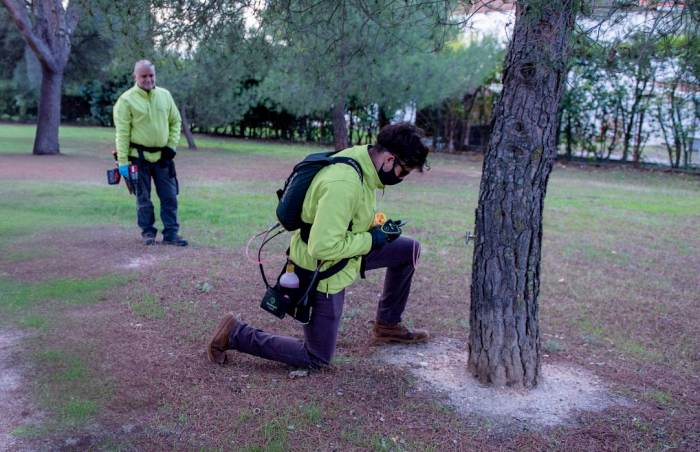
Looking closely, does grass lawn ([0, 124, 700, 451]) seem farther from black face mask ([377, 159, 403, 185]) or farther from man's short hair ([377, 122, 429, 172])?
man's short hair ([377, 122, 429, 172])

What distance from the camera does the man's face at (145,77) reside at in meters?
6.85

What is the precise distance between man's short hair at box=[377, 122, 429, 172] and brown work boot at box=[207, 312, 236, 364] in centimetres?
141

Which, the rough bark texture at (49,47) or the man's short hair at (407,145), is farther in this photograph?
the rough bark texture at (49,47)

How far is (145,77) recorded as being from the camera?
6906 mm

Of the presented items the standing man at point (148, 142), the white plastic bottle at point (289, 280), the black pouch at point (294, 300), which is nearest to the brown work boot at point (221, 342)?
the black pouch at point (294, 300)

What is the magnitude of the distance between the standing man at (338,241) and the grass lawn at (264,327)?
177mm

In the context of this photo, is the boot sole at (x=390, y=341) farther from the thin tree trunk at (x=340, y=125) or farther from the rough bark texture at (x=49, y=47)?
the rough bark texture at (x=49, y=47)

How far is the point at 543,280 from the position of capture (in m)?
6.41

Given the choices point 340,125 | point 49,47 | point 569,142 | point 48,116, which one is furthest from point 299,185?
point 569,142

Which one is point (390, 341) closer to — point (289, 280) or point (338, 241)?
point (289, 280)

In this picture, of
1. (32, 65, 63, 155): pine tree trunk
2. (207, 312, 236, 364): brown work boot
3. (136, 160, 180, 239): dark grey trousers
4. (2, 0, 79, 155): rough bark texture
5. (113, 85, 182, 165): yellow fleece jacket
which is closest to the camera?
(207, 312, 236, 364): brown work boot

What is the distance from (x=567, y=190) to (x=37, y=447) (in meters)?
12.6

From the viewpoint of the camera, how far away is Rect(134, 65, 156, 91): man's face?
6848mm

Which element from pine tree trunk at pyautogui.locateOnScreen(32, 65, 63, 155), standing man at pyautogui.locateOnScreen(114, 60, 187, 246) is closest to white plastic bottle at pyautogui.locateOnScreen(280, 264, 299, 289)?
standing man at pyautogui.locateOnScreen(114, 60, 187, 246)
